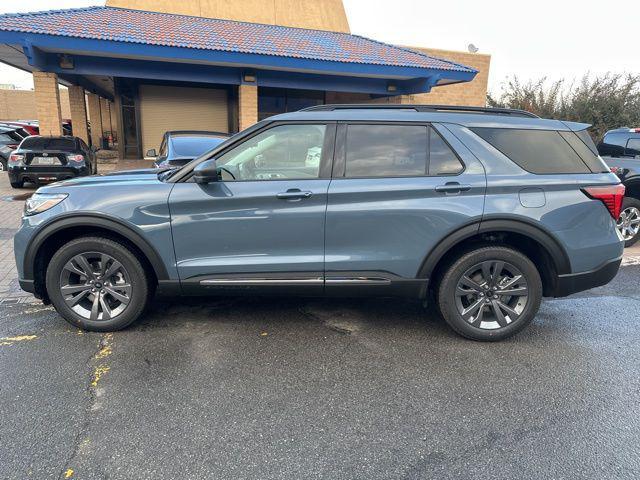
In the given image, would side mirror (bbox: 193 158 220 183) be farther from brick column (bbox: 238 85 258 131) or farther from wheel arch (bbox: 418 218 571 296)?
brick column (bbox: 238 85 258 131)

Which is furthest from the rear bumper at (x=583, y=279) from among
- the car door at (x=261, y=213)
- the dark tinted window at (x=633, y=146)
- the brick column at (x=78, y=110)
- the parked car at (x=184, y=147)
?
the brick column at (x=78, y=110)

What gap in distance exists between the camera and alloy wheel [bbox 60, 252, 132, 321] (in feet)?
12.1

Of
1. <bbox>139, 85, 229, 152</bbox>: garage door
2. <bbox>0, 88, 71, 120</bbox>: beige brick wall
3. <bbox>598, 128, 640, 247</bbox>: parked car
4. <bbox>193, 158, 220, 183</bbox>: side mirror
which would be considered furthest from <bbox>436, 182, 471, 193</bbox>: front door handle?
<bbox>0, 88, 71, 120</bbox>: beige brick wall

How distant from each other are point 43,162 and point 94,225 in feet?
29.9

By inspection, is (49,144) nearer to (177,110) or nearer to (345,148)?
(177,110)

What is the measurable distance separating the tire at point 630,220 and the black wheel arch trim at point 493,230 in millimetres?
4447

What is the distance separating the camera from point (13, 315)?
421cm

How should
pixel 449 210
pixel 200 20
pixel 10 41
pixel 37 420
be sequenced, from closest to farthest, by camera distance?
pixel 37 420 < pixel 449 210 < pixel 10 41 < pixel 200 20

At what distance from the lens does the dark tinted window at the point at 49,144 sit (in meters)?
11.2

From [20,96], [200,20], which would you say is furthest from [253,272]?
[20,96]

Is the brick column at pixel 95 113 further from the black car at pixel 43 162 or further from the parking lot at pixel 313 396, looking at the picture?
the parking lot at pixel 313 396

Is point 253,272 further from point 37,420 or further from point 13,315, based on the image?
point 13,315

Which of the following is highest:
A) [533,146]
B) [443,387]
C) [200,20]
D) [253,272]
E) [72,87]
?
[200,20]

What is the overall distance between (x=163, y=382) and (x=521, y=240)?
2921 mm
